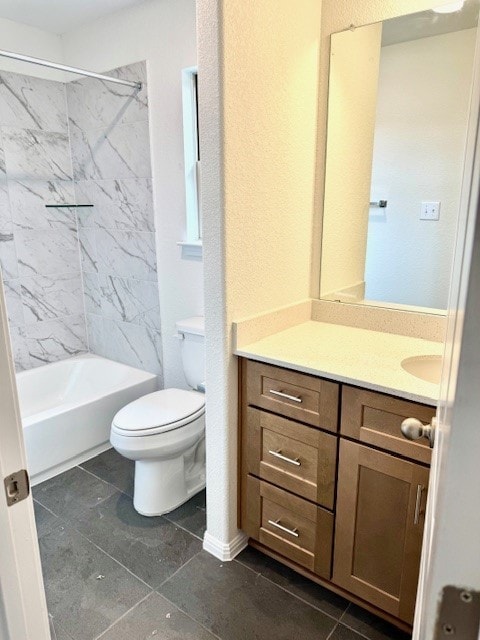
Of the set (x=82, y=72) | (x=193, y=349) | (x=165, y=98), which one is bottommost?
(x=193, y=349)

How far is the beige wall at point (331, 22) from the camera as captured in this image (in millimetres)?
1680

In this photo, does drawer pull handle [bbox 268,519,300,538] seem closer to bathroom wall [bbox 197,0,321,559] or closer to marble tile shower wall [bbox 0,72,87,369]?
bathroom wall [bbox 197,0,321,559]

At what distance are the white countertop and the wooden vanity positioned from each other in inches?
1.6

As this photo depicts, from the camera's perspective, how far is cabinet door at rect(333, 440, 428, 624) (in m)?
1.38

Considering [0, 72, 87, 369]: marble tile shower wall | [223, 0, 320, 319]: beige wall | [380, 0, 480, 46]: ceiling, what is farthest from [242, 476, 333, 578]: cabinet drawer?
[0, 72, 87, 369]: marble tile shower wall

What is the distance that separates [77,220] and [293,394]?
2.24 metres

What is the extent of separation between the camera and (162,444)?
6.56ft

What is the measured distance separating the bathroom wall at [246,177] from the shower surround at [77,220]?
1.11m

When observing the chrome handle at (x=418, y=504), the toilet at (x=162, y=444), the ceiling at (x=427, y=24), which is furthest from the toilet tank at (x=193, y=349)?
the ceiling at (x=427, y=24)

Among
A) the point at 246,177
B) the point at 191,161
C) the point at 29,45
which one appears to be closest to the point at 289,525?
the point at 246,177

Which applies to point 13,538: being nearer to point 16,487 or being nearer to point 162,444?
point 16,487

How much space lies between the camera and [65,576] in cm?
176

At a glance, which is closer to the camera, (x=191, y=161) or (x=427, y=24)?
(x=427, y=24)

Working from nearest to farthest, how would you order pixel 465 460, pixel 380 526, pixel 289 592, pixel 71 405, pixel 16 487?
pixel 465 460, pixel 16 487, pixel 380 526, pixel 289 592, pixel 71 405
